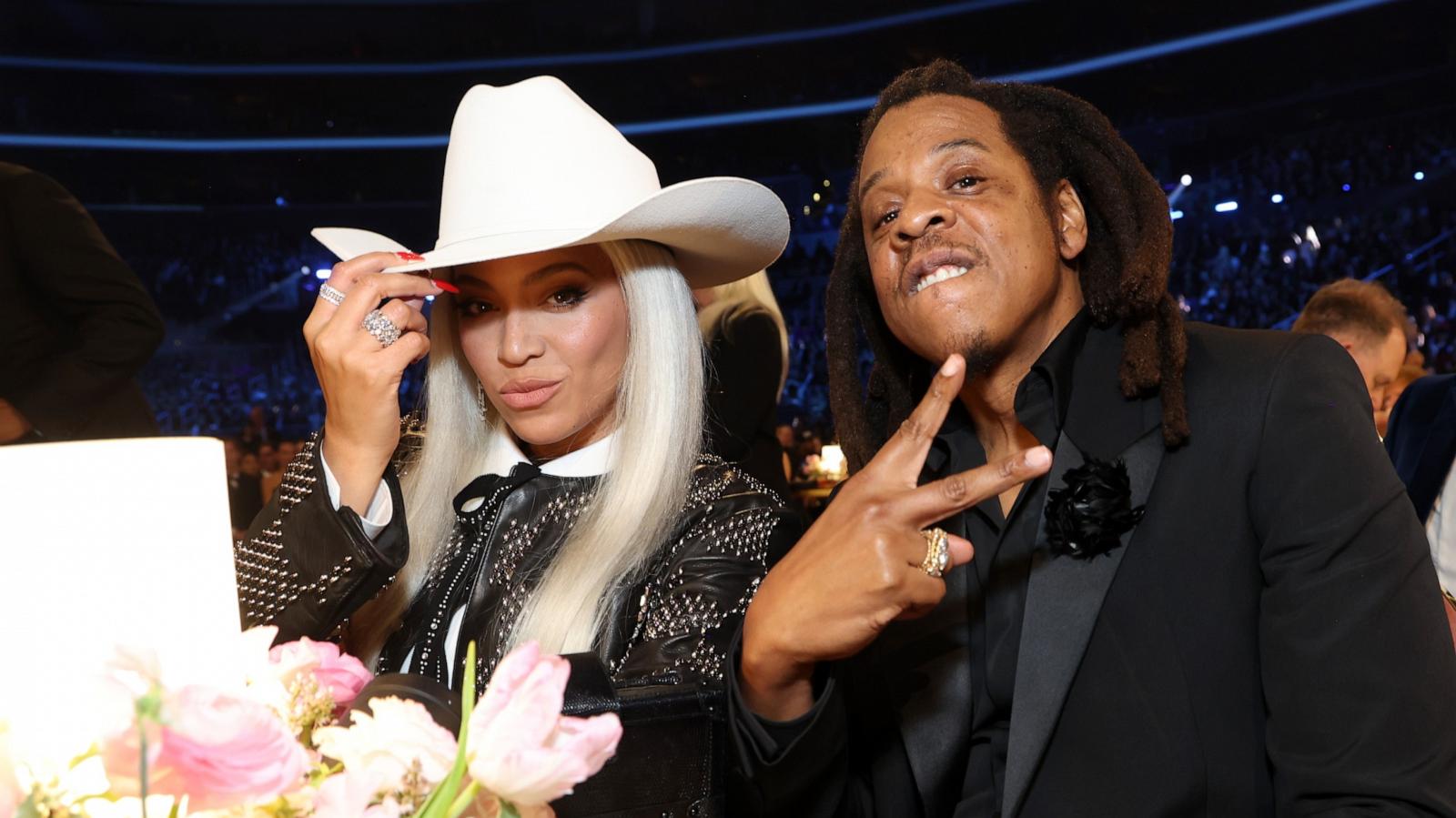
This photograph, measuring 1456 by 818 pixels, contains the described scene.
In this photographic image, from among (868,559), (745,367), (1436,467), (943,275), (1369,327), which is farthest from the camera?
(1369,327)

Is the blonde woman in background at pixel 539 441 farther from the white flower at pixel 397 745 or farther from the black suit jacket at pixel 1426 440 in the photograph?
the black suit jacket at pixel 1426 440

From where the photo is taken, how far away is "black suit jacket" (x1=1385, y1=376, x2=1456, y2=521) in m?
2.51

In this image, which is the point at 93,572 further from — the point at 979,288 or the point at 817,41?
the point at 817,41

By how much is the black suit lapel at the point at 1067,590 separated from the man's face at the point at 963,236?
136 millimetres

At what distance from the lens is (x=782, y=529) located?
5.18 ft

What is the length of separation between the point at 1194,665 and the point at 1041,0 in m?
7.21

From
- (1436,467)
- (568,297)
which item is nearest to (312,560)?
(568,297)

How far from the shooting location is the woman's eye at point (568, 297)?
162 centimetres

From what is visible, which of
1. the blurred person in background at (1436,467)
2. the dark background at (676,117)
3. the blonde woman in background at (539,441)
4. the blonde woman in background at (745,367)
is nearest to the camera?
the blonde woman in background at (539,441)

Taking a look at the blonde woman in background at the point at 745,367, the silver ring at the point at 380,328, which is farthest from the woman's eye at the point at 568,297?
the blonde woman in background at the point at 745,367

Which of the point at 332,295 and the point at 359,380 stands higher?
the point at 332,295

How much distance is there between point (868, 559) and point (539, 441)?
645mm

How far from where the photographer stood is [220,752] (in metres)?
0.52

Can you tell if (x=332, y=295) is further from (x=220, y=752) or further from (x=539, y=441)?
(x=220, y=752)
